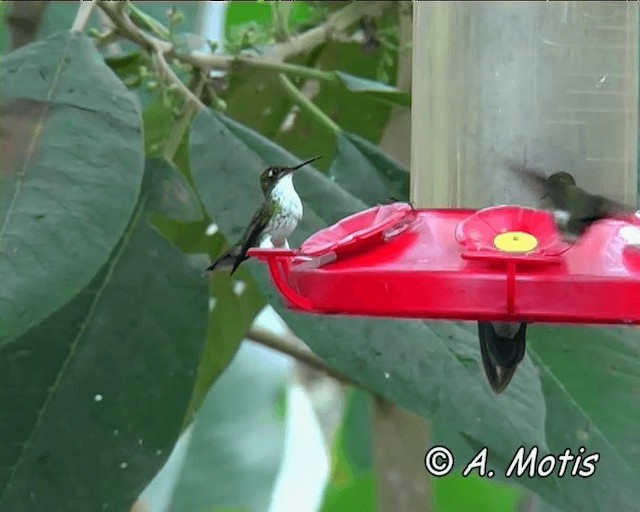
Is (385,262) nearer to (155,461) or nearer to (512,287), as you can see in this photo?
(512,287)

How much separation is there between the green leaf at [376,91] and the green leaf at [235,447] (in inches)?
33.7

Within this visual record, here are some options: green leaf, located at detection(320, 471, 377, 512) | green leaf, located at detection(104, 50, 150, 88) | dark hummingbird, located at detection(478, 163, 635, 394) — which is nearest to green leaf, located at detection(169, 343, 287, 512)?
green leaf, located at detection(320, 471, 377, 512)

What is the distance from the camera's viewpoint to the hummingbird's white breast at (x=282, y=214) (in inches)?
26.1

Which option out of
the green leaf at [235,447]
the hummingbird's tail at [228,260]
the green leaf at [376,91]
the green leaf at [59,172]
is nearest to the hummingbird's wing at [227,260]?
the hummingbird's tail at [228,260]

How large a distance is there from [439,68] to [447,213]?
22cm

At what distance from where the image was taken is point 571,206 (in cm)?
66

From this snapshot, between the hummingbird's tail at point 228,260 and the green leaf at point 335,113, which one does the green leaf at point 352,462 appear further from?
the hummingbird's tail at point 228,260

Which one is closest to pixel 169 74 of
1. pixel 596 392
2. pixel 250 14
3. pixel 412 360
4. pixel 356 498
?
pixel 412 360

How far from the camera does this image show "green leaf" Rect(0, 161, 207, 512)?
843mm

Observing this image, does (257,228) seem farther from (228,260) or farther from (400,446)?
(400,446)

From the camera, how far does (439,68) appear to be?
0.88m

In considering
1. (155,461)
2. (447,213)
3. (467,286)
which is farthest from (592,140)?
(155,461)

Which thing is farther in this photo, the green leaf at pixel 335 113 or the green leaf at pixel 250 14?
the green leaf at pixel 250 14

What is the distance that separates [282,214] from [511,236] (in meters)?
0.14
